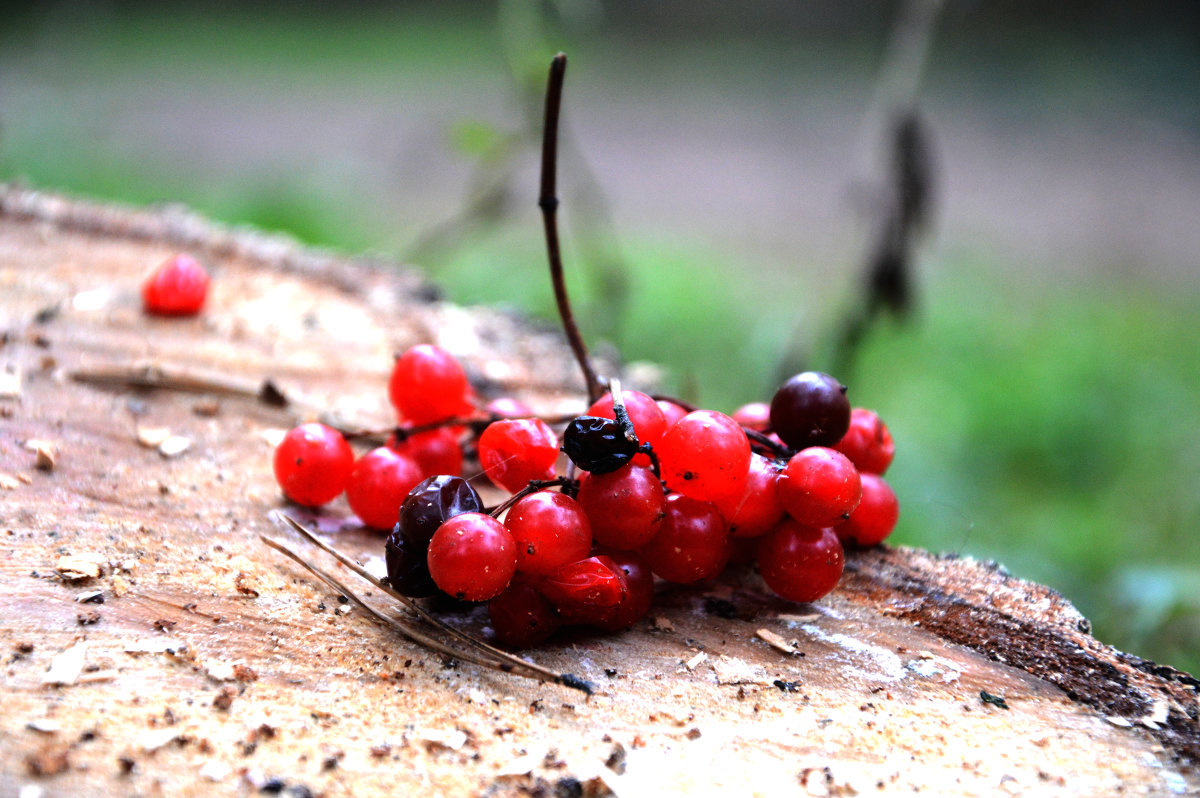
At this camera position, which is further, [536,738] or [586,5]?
[586,5]

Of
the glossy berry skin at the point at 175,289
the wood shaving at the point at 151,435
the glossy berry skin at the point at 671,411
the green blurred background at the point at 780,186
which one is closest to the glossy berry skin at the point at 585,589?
the glossy berry skin at the point at 671,411

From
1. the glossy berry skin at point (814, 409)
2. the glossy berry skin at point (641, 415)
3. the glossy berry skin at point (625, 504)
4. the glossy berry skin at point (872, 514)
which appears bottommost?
the glossy berry skin at point (625, 504)

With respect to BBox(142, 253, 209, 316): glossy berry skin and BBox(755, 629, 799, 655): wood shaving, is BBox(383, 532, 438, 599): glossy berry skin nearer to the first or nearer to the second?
BBox(755, 629, 799, 655): wood shaving

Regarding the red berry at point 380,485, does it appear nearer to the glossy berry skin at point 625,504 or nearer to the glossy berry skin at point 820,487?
the glossy berry skin at point 625,504

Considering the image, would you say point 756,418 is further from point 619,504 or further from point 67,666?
point 67,666

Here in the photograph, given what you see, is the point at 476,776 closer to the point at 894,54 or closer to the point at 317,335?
the point at 317,335

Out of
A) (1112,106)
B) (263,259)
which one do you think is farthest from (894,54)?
(1112,106)
